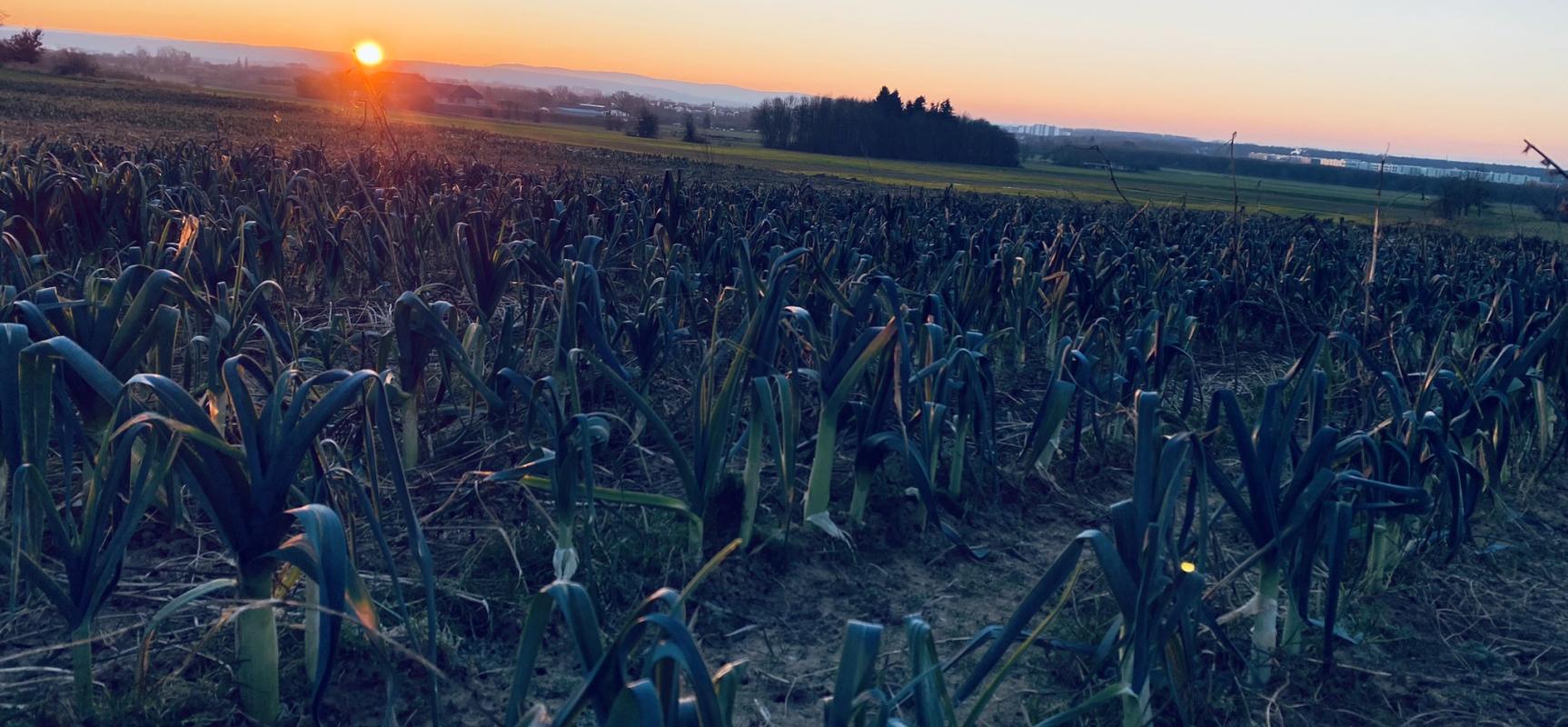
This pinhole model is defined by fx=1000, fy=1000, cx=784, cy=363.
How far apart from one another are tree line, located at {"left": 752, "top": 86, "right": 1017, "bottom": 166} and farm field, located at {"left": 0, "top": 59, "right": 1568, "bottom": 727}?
5859 centimetres

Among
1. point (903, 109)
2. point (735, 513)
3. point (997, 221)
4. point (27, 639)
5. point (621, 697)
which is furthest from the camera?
point (903, 109)

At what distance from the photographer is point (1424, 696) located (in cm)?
312

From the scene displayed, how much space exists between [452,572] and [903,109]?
6905 cm

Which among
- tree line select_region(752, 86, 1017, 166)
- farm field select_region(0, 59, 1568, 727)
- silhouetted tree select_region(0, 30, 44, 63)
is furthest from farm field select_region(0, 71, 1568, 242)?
farm field select_region(0, 59, 1568, 727)

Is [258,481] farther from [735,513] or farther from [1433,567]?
[1433,567]

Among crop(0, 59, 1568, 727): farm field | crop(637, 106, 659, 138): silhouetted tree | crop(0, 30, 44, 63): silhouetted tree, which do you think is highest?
crop(0, 30, 44, 63): silhouetted tree

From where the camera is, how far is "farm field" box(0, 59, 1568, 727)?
2.16 meters

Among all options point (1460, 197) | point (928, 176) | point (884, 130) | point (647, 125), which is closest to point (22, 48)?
point (647, 125)

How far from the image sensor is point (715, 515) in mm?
3705

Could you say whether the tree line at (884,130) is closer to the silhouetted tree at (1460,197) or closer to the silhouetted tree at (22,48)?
the silhouetted tree at (1460,197)

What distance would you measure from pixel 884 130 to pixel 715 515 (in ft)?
213

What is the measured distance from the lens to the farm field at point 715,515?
7.10ft

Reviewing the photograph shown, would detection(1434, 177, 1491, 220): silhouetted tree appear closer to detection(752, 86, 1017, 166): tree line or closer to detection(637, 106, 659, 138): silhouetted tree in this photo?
detection(752, 86, 1017, 166): tree line

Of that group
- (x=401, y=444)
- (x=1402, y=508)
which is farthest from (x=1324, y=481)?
(x=401, y=444)
